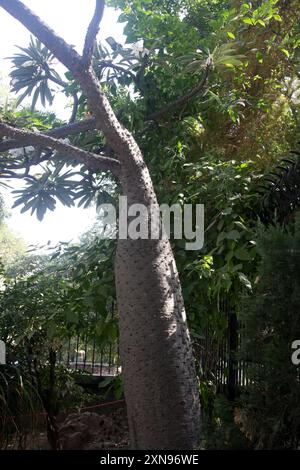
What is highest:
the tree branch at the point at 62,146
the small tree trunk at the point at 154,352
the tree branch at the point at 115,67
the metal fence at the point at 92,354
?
the tree branch at the point at 115,67

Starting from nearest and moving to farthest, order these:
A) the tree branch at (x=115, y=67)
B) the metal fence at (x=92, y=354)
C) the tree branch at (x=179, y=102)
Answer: the tree branch at (x=179, y=102) < the tree branch at (x=115, y=67) < the metal fence at (x=92, y=354)

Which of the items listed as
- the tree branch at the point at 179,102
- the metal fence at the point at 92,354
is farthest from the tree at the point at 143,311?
the metal fence at the point at 92,354

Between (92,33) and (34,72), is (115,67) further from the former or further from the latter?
(92,33)

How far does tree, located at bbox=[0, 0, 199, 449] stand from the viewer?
234 centimetres

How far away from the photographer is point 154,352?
2371 mm

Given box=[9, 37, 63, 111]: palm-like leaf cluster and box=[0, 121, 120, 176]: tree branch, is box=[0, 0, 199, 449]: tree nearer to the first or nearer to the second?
box=[0, 121, 120, 176]: tree branch

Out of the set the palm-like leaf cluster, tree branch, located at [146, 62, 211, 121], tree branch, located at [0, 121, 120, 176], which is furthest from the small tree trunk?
the palm-like leaf cluster

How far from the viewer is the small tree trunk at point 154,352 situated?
233cm

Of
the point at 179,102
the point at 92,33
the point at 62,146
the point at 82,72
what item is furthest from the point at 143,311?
the point at 179,102

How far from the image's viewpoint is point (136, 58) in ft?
12.3

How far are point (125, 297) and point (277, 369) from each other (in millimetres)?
826

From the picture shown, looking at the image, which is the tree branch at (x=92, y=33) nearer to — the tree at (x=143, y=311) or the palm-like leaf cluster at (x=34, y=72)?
the tree at (x=143, y=311)

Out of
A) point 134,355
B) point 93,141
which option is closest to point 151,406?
point 134,355

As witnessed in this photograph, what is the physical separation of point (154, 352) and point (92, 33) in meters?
Answer: 1.50
